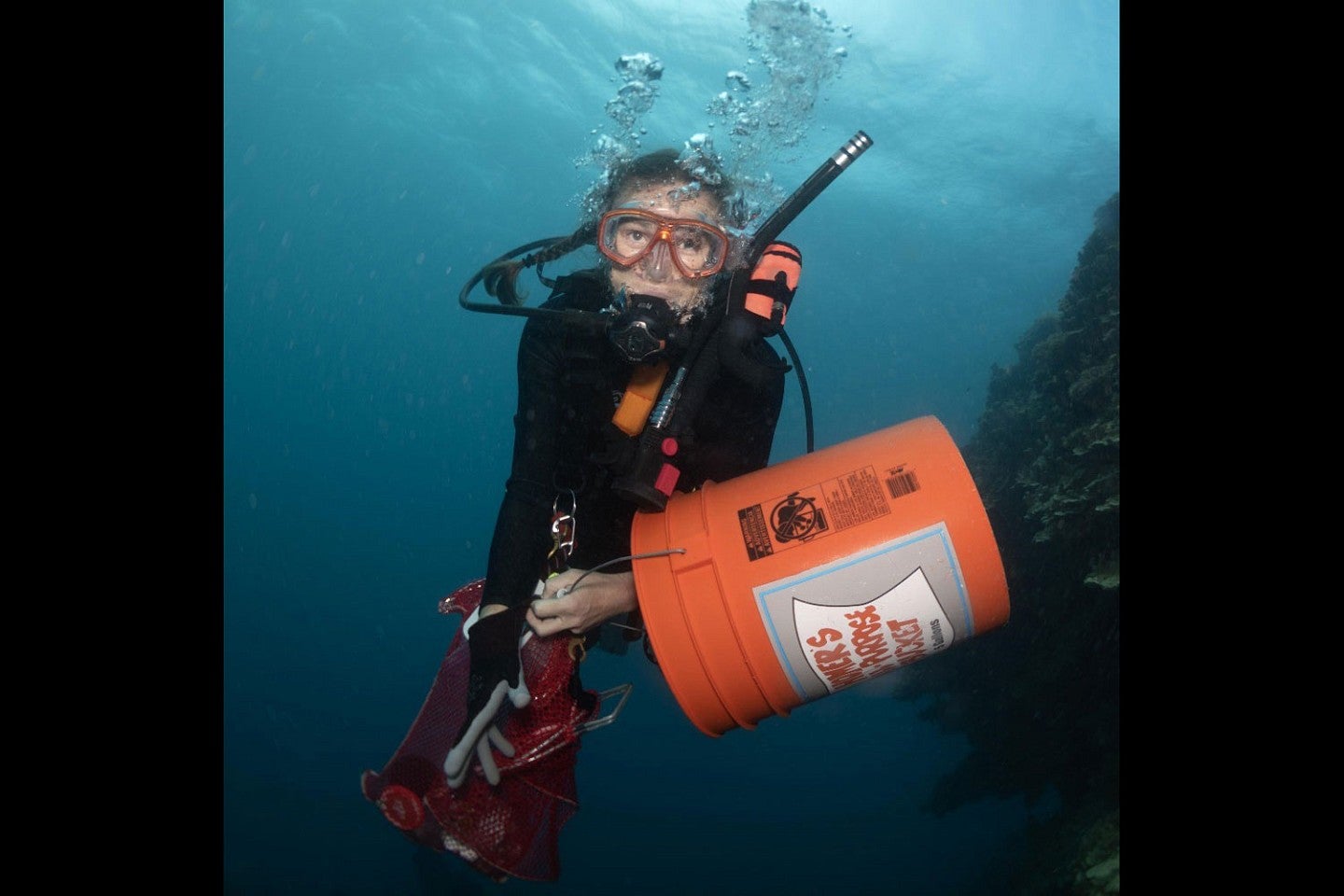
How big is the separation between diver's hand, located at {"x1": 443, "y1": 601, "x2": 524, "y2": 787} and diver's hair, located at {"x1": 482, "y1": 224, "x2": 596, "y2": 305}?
5.85ft

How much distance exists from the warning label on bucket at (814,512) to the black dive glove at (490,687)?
3.79 ft

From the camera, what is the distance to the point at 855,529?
90.9 inches

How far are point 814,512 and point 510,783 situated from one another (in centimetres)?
184

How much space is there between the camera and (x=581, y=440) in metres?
3.02

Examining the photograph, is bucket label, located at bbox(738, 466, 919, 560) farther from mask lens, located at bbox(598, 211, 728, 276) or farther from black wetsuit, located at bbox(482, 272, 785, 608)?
mask lens, located at bbox(598, 211, 728, 276)

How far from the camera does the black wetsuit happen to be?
2787 millimetres

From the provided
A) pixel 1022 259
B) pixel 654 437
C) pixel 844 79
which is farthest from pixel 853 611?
pixel 1022 259

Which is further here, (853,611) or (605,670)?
(605,670)

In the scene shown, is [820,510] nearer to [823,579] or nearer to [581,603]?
[823,579]

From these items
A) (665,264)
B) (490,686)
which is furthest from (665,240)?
(490,686)

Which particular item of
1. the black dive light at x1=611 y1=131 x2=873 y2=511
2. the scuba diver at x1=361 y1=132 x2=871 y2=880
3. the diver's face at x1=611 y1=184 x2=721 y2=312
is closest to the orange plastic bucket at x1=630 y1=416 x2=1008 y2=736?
the black dive light at x1=611 y1=131 x2=873 y2=511
